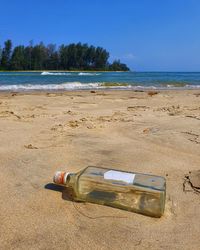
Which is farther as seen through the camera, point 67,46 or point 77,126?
point 67,46

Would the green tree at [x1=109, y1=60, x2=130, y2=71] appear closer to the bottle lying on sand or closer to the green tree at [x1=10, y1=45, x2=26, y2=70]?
the green tree at [x1=10, y1=45, x2=26, y2=70]

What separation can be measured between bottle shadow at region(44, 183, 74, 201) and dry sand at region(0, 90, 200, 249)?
1 cm

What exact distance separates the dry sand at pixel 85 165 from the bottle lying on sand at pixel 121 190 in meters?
0.04

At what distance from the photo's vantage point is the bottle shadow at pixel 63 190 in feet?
4.32

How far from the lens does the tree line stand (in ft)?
188

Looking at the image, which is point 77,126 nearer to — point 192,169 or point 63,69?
point 192,169

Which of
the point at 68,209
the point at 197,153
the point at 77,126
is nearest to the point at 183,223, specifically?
the point at 68,209

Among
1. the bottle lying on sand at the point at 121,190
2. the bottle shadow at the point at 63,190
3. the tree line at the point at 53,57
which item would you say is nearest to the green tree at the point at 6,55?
the tree line at the point at 53,57

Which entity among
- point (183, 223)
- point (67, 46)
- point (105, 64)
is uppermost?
point (67, 46)

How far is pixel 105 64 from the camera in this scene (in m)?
64.9

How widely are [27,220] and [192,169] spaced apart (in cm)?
105

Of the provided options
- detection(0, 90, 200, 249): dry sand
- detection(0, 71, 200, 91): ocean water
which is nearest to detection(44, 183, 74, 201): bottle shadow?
detection(0, 90, 200, 249): dry sand

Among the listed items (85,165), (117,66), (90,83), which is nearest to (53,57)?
(117,66)

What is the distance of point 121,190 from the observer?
1271 millimetres
